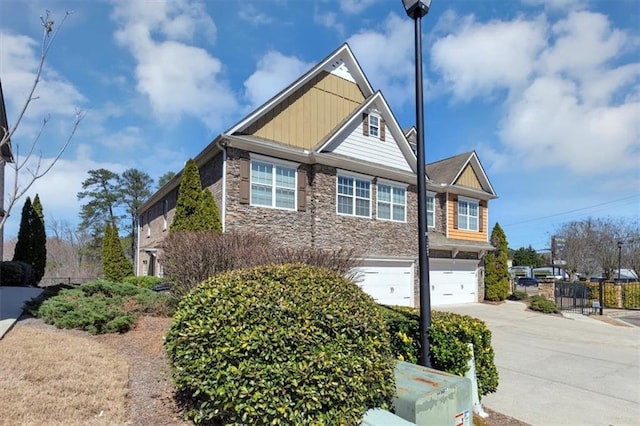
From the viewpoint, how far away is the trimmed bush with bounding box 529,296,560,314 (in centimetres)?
1741

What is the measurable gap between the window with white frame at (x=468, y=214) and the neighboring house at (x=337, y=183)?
0.94 meters

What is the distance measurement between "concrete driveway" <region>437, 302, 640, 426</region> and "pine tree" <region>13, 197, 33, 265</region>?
21582 mm

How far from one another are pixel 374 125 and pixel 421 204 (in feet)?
37.2

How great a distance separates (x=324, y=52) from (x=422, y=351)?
516 inches

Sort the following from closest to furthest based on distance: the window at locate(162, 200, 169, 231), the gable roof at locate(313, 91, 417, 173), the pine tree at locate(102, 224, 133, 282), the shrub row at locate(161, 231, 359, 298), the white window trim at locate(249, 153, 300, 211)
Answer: the shrub row at locate(161, 231, 359, 298) < the white window trim at locate(249, 153, 300, 211) < the gable roof at locate(313, 91, 417, 173) < the window at locate(162, 200, 169, 231) < the pine tree at locate(102, 224, 133, 282)

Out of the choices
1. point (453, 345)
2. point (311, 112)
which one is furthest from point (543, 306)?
point (453, 345)

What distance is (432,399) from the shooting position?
12.1 feet

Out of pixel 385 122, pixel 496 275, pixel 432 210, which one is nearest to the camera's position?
pixel 385 122

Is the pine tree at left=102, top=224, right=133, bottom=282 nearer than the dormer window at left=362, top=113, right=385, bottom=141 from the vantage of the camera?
No

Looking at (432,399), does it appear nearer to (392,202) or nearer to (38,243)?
(392,202)

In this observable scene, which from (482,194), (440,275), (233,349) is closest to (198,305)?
(233,349)

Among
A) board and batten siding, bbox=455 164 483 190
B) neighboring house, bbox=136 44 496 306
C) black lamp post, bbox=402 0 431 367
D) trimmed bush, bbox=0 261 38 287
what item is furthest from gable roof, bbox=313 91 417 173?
trimmed bush, bbox=0 261 38 287

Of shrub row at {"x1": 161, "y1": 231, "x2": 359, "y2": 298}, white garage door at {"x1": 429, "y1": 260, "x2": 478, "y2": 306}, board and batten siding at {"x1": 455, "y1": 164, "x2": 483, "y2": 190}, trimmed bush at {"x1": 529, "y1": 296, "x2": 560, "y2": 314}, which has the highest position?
board and batten siding at {"x1": 455, "y1": 164, "x2": 483, "y2": 190}

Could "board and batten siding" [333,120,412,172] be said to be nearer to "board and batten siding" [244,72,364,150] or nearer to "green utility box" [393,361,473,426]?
"board and batten siding" [244,72,364,150]
